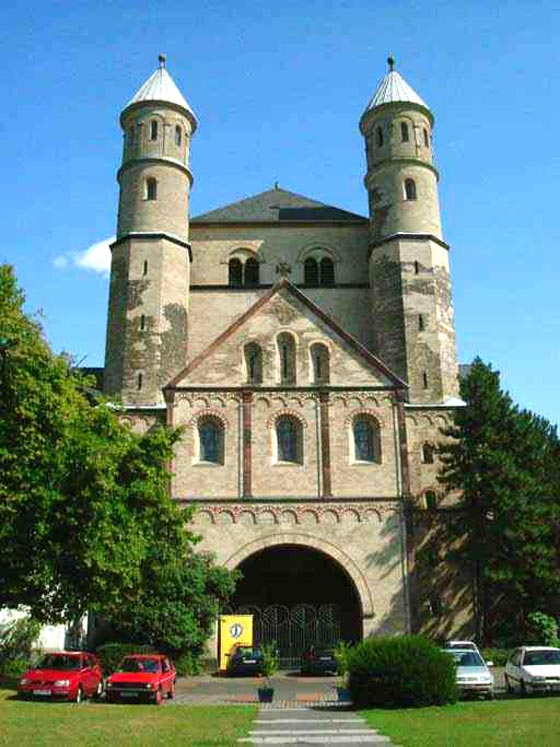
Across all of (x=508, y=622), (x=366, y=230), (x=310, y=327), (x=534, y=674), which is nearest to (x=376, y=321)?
(x=310, y=327)

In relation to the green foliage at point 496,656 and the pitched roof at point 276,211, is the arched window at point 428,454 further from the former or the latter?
the pitched roof at point 276,211

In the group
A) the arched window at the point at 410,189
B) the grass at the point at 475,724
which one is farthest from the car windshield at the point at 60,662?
the arched window at the point at 410,189

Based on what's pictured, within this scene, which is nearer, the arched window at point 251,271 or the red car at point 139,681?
the red car at point 139,681

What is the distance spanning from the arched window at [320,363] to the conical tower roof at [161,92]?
16209mm

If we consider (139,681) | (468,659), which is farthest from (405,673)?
(139,681)

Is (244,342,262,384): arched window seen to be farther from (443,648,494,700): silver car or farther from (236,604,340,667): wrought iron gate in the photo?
(443,648,494,700): silver car

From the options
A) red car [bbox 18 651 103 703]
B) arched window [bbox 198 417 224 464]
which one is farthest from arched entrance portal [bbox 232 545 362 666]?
red car [bbox 18 651 103 703]

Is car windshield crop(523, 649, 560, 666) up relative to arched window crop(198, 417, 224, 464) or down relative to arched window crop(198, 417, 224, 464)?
down

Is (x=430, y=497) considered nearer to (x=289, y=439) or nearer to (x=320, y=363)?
(x=289, y=439)

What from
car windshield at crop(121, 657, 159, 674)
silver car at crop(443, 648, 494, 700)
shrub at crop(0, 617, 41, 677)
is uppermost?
shrub at crop(0, 617, 41, 677)

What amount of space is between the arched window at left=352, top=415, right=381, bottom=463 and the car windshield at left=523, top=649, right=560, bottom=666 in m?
13.0

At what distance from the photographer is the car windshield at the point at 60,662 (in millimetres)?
22734

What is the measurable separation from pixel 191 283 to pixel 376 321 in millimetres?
10357

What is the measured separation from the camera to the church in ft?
109
